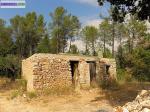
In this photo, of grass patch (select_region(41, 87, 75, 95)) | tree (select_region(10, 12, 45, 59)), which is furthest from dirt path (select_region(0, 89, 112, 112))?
tree (select_region(10, 12, 45, 59))

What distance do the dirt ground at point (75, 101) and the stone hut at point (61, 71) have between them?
983mm

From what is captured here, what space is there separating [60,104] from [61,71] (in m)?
4.02

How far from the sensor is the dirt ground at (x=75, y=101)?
53.4ft

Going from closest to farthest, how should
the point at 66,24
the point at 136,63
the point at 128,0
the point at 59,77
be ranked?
1. the point at 128,0
2. the point at 59,77
3. the point at 136,63
4. the point at 66,24

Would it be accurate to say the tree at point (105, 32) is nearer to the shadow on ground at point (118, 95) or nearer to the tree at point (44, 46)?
the tree at point (44, 46)

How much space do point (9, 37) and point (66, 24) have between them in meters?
7.84

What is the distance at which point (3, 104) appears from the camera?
19125 mm

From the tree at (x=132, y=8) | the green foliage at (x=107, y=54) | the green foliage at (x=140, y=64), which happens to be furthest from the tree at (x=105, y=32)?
the tree at (x=132, y=8)

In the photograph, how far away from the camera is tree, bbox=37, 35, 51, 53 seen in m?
46.6

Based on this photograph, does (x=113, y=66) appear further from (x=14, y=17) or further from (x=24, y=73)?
(x=14, y=17)

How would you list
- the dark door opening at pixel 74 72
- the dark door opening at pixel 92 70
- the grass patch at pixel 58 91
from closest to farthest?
1. the grass patch at pixel 58 91
2. the dark door opening at pixel 74 72
3. the dark door opening at pixel 92 70

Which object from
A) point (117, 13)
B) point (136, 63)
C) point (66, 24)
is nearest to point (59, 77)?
point (117, 13)

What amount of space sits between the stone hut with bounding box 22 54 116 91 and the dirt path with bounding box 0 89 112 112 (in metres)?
1.15

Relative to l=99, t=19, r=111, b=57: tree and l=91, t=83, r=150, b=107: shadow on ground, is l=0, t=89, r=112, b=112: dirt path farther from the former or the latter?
l=99, t=19, r=111, b=57: tree
